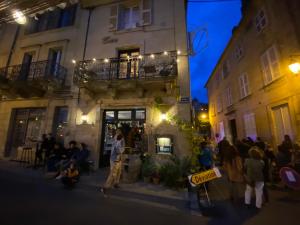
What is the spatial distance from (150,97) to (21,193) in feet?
18.3

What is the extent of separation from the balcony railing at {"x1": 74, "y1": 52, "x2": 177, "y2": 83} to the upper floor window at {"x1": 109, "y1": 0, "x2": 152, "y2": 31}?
2.48 meters

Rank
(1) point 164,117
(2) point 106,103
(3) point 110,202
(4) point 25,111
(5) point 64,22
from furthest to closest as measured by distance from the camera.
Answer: (5) point 64,22, (4) point 25,111, (2) point 106,103, (1) point 164,117, (3) point 110,202

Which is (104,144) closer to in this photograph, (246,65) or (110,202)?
(110,202)

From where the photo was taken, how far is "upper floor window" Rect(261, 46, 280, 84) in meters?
7.50

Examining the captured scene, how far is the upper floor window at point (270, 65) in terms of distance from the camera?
295 inches

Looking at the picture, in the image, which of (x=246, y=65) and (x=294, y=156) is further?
(x=246, y=65)

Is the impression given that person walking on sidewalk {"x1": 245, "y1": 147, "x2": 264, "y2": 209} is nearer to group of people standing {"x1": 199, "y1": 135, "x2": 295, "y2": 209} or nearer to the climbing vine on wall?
group of people standing {"x1": 199, "y1": 135, "x2": 295, "y2": 209}

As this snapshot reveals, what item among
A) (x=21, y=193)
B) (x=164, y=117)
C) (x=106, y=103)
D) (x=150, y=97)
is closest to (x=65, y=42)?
(x=106, y=103)

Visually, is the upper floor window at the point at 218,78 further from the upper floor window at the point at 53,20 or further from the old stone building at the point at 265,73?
the upper floor window at the point at 53,20

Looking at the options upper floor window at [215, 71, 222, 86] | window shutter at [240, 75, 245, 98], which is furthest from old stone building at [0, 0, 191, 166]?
upper floor window at [215, 71, 222, 86]

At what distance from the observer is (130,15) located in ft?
30.8

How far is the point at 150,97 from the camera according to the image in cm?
732

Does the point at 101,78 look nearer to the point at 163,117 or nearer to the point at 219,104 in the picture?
the point at 163,117

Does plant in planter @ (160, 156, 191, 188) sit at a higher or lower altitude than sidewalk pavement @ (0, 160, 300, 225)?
higher
